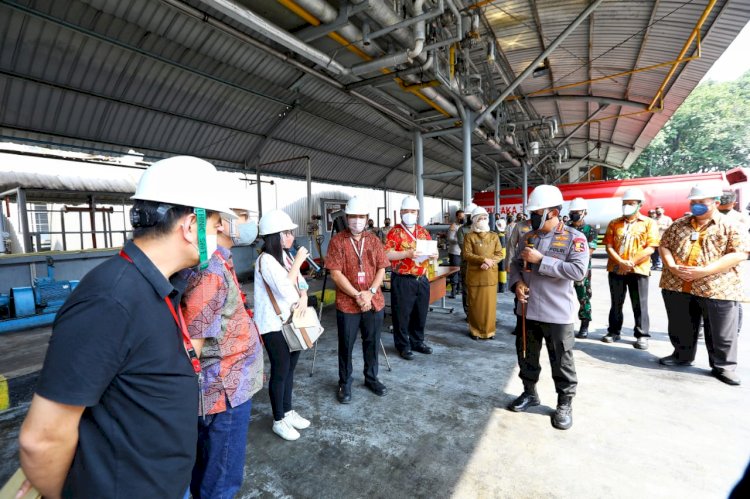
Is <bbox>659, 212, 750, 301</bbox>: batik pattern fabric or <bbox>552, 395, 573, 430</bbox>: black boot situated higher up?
<bbox>659, 212, 750, 301</bbox>: batik pattern fabric

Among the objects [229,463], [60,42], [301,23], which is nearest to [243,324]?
[229,463]

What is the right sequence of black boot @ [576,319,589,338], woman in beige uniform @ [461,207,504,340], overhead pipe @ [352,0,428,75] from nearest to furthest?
overhead pipe @ [352,0,428,75], woman in beige uniform @ [461,207,504,340], black boot @ [576,319,589,338]

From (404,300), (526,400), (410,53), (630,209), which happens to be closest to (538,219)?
(526,400)

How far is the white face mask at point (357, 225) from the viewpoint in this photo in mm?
3312

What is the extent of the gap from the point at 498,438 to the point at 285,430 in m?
1.65

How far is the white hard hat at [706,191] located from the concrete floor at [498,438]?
1866 millimetres

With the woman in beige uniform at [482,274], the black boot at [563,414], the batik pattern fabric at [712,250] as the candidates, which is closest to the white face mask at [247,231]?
the black boot at [563,414]

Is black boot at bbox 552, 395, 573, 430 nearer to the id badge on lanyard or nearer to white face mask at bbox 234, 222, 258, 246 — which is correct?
the id badge on lanyard

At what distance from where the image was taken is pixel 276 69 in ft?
26.7

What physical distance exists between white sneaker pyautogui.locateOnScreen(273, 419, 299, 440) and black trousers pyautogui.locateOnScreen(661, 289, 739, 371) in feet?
13.7

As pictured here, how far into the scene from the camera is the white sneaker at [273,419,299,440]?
2.71 m

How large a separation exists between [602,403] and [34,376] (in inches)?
239

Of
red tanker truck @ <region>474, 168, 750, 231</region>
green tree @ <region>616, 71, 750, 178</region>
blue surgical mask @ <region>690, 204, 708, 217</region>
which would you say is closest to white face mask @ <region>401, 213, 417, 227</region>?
blue surgical mask @ <region>690, 204, 708, 217</region>

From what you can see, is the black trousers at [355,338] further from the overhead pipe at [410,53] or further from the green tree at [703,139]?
the green tree at [703,139]
